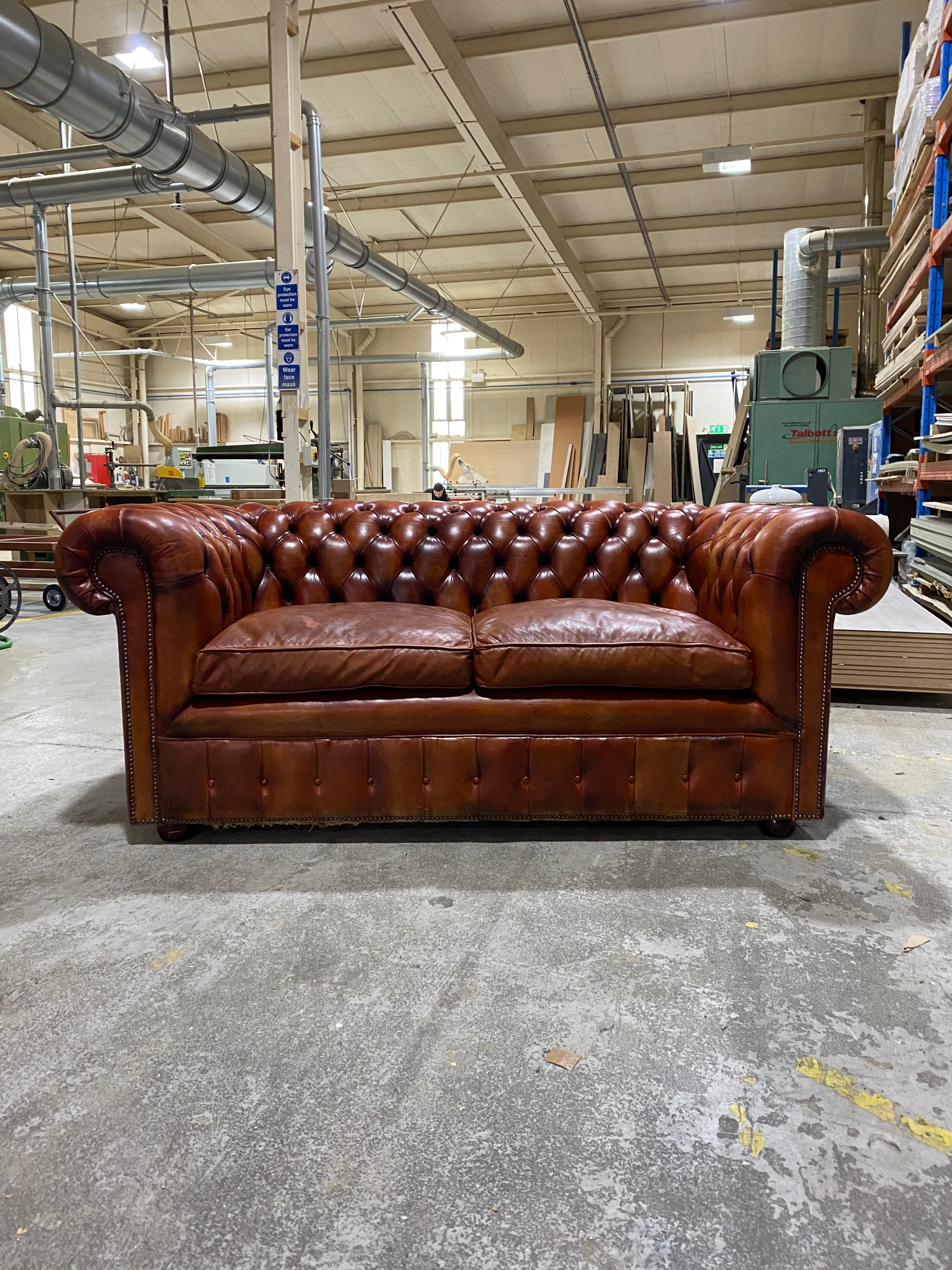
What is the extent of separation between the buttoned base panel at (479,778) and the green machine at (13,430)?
6.72 metres

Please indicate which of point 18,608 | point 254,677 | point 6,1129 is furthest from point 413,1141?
point 18,608

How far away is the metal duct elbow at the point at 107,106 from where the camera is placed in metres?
4.07

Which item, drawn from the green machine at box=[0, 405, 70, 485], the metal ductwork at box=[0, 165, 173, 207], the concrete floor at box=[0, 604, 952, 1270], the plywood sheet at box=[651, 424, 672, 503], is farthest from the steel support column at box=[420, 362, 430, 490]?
the concrete floor at box=[0, 604, 952, 1270]

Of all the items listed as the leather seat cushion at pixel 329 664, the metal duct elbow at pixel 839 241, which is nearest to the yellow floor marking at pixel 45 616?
the leather seat cushion at pixel 329 664

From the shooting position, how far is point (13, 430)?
25.5 ft

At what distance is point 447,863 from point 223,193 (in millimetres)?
6074

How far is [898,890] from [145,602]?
175 centimetres

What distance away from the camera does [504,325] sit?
13.3 metres

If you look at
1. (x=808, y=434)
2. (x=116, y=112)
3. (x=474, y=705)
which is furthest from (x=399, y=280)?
(x=474, y=705)

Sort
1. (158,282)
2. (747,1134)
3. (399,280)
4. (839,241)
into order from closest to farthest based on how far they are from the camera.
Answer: (747,1134)
(839,241)
(158,282)
(399,280)

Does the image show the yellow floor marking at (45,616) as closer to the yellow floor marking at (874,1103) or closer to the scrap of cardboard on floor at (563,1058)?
the scrap of cardboard on floor at (563,1058)

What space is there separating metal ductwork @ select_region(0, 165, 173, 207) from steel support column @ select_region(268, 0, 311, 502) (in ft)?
6.83

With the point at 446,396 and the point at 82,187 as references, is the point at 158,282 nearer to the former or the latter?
the point at 82,187

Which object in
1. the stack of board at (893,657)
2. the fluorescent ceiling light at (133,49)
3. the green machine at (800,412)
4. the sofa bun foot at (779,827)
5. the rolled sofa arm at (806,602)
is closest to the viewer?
the rolled sofa arm at (806,602)
